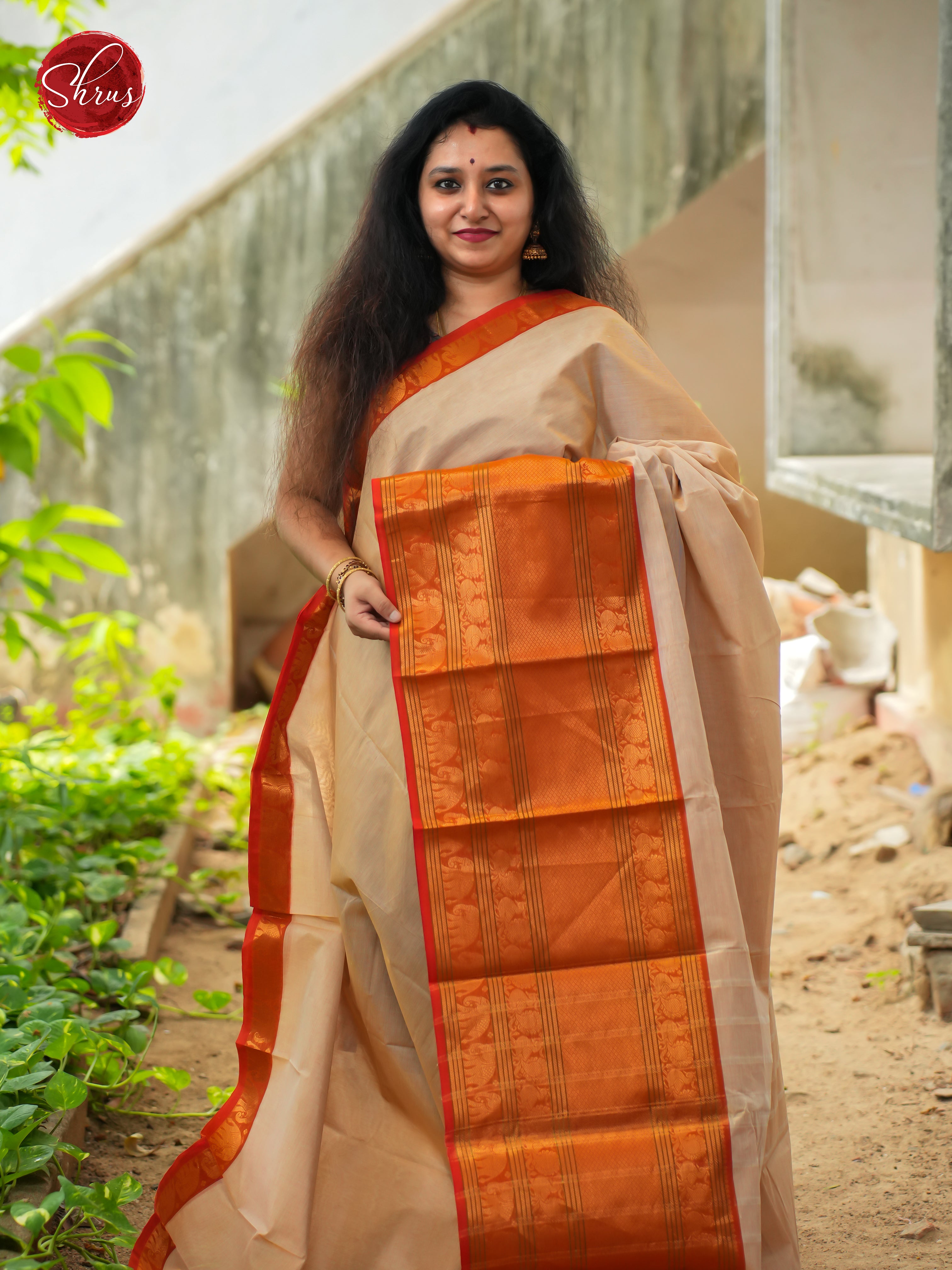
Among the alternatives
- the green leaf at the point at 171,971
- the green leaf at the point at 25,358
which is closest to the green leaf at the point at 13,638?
the green leaf at the point at 25,358

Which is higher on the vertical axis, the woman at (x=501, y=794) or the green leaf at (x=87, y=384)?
the green leaf at (x=87, y=384)

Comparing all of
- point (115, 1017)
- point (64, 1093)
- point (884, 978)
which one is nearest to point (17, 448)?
point (115, 1017)

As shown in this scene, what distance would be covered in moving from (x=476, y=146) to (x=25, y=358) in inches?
55.9

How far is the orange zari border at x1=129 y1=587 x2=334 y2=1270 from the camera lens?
180cm

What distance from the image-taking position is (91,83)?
183 centimetres

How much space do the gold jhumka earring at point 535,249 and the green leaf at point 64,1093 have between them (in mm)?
1509

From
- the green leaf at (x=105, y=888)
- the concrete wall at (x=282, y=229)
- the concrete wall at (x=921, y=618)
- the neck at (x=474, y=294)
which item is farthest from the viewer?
the concrete wall at (x=282, y=229)

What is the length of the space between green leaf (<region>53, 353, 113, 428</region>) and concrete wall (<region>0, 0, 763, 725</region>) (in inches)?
89.5

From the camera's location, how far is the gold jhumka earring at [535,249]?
1.91 m

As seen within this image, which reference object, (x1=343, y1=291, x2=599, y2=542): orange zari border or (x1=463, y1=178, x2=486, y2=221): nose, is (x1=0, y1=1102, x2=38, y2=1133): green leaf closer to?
(x1=343, y1=291, x2=599, y2=542): orange zari border

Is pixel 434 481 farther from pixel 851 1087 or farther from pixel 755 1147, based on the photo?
pixel 851 1087

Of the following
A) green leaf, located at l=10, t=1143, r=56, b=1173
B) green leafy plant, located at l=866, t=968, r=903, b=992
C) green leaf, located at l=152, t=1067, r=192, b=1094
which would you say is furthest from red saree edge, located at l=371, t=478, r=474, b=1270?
green leafy plant, located at l=866, t=968, r=903, b=992

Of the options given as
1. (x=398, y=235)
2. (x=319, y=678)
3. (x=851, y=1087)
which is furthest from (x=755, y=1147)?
(x=398, y=235)

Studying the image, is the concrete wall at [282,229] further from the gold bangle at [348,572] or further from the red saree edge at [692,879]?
the red saree edge at [692,879]
